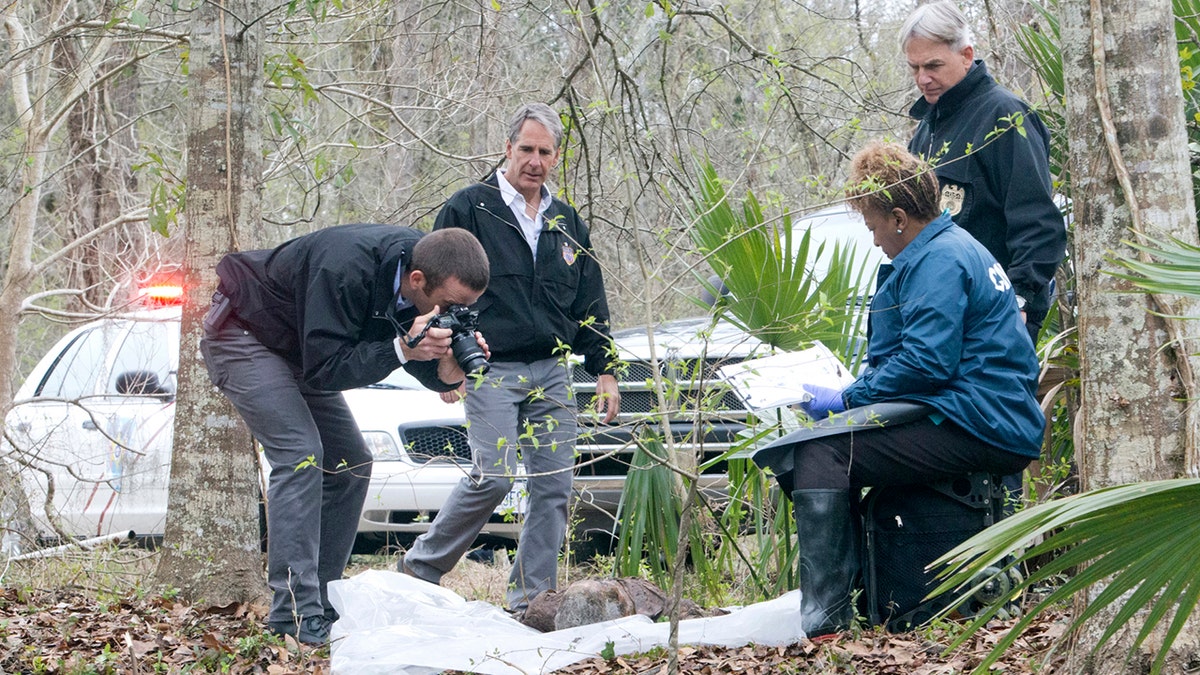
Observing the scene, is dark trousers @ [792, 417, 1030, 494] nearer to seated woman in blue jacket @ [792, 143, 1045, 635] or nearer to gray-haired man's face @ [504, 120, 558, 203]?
seated woman in blue jacket @ [792, 143, 1045, 635]

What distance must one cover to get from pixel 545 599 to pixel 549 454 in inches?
27.9

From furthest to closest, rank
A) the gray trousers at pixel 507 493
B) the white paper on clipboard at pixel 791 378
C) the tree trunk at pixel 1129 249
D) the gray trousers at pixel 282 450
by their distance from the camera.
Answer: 1. the gray trousers at pixel 507 493
2. the gray trousers at pixel 282 450
3. the white paper on clipboard at pixel 791 378
4. the tree trunk at pixel 1129 249

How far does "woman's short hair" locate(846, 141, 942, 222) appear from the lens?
3914mm

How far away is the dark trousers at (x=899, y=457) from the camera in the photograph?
381 cm

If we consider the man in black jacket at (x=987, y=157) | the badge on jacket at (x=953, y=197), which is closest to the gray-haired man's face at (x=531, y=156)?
the man in black jacket at (x=987, y=157)

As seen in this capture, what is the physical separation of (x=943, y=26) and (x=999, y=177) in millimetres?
581

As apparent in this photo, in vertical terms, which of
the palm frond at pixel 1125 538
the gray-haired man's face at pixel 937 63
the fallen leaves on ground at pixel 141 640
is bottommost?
A: the fallen leaves on ground at pixel 141 640

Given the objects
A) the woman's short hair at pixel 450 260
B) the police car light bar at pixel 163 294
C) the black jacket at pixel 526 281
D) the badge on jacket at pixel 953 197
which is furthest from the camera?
the police car light bar at pixel 163 294

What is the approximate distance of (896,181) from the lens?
12.9 feet

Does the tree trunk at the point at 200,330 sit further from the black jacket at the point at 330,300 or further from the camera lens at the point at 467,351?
the camera lens at the point at 467,351

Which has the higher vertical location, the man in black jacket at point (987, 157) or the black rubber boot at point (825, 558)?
the man in black jacket at point (987, 157)

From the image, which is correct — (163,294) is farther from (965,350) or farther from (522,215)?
(965,350)

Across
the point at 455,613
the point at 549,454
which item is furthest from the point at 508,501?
the point at 455,613

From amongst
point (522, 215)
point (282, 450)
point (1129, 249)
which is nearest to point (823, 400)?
point (1129, 249)
